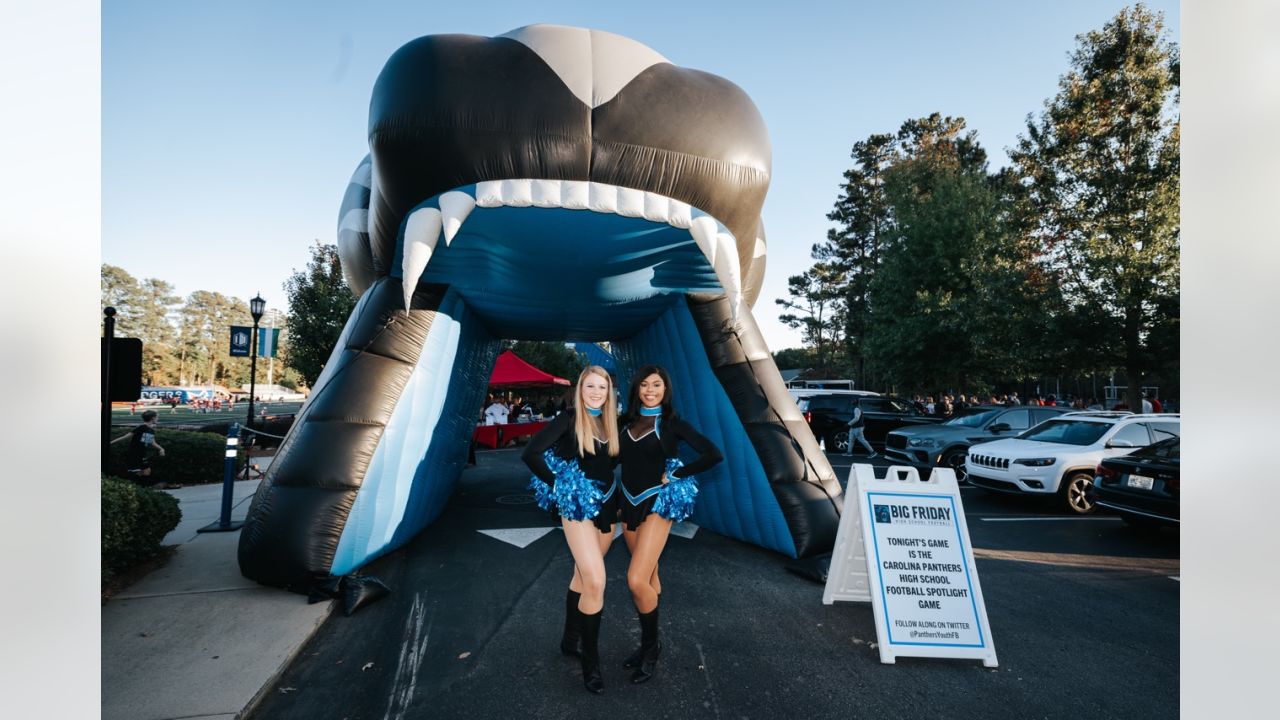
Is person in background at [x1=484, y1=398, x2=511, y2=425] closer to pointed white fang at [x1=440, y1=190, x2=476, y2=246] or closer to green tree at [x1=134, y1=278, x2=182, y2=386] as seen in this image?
pointed white fang at [x1=440, y1=190, x2=476, y2=246]

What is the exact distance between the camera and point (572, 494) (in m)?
3.03

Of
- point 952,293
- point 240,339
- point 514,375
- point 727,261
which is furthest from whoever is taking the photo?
point 952,293

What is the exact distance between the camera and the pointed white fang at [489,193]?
365 centimetres

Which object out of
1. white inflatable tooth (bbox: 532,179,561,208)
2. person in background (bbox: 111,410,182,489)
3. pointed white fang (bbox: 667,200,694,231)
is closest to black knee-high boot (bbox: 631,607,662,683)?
pointed white fang (bbox: 667,200,694,231)

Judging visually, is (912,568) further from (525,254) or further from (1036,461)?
(1036,461)

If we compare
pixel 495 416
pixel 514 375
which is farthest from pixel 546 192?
pixel 514 375

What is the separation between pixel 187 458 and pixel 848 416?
45.2 ft

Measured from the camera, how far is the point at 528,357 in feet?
102

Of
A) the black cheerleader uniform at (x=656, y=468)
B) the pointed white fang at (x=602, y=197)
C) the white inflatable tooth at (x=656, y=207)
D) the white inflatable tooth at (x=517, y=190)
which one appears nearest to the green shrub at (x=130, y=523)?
the white inflatable tooth at (x=517, y=190)

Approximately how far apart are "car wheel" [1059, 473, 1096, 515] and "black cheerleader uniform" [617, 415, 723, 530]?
22.5ft

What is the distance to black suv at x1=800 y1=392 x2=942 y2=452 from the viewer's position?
14.0m

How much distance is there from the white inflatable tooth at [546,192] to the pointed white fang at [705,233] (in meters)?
0.94

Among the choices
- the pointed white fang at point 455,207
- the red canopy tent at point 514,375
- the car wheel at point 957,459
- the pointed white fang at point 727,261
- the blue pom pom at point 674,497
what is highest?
the pointed white fang at point 455,207

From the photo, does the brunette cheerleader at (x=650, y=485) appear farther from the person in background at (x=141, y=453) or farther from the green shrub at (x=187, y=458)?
the green shrub at (x=187, y=458)
